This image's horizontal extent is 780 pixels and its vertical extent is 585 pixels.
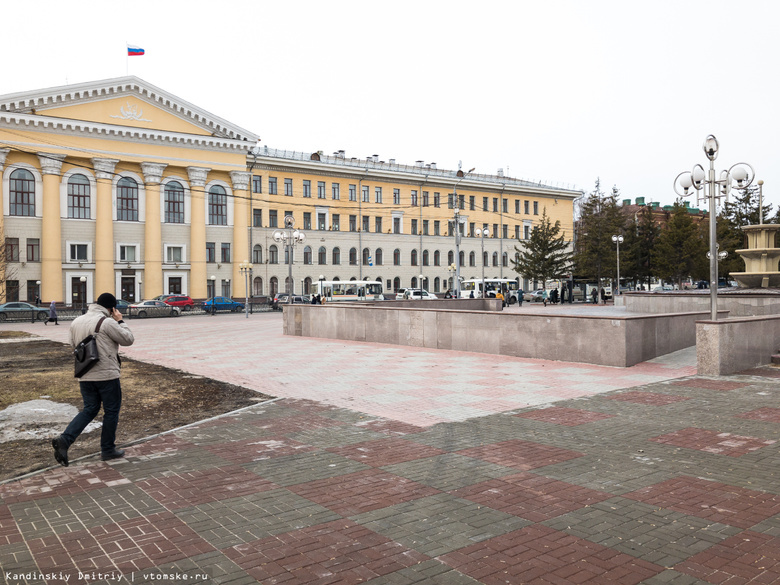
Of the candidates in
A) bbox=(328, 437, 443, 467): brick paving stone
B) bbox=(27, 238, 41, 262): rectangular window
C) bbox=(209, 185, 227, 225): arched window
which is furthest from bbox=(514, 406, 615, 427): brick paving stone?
bbox=(209, 185, 227, 225): arched window

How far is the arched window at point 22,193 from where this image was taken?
5378 centimetres

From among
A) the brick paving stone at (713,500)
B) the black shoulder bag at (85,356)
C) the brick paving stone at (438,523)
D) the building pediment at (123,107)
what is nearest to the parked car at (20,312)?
the building pediment at (123,107)

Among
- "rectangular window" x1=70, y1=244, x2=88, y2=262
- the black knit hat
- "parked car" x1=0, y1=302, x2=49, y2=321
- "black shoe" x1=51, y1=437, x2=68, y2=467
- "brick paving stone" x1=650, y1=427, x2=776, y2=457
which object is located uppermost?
"rectangular window" x1=70, y1=244, x2=88, y2=262

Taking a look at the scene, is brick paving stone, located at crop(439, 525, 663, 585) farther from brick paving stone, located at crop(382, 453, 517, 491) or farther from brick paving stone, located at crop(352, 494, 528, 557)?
brick paving stone, located at crop(382, 453, 517, 491)

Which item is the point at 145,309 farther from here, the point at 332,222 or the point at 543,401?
the point at 543,401

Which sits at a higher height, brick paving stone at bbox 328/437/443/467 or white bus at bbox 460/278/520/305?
white bus at bbox 460/278/520/305

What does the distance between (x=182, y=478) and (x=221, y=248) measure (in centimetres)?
5988

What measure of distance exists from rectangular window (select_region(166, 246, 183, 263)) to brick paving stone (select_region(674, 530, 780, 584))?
60725 millimetres

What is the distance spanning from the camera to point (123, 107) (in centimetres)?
5759

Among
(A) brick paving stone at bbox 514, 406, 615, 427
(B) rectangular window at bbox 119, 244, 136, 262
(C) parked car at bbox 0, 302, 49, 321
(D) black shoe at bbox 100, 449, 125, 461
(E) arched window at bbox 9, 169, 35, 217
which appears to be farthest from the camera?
(B) rectangular window at bbox 119, 244, 136, 262

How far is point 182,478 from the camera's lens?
249 inches

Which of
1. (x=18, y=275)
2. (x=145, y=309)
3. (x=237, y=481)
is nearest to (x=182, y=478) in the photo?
(x=237, y=481)

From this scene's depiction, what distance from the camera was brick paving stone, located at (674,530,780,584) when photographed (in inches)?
162

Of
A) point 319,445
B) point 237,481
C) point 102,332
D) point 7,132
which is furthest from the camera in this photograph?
point 7,132
